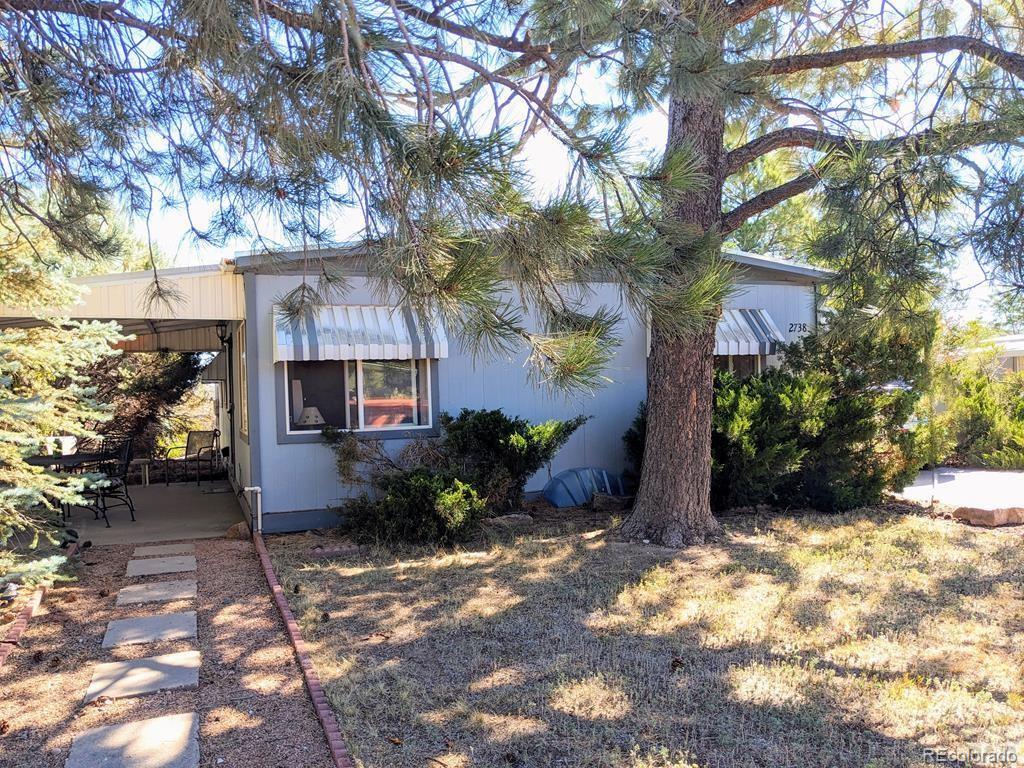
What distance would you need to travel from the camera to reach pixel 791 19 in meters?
7.92

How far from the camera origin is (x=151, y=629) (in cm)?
543

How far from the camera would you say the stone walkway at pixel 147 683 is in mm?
3566

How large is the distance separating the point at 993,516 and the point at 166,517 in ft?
32.9

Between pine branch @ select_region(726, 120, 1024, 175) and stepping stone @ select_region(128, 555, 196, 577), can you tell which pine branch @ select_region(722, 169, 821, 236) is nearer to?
pine branch @ select_region(726, 120, 1024, 175)

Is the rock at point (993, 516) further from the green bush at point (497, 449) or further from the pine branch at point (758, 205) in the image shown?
the green bush at point (497, 449)

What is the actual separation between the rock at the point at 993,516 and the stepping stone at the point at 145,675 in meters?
8.21

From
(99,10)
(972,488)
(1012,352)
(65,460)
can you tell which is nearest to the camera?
(99,10)

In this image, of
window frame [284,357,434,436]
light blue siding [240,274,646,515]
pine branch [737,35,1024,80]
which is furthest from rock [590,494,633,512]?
pine branch [737,35,1024,80]

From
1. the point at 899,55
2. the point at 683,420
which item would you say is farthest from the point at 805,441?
the point at 899,55

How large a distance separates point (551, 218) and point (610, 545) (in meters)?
4.85

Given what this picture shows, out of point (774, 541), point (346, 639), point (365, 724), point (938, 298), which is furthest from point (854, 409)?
point (365, 724)

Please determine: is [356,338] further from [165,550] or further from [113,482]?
[113,482]

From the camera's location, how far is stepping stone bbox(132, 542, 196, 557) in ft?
25.7

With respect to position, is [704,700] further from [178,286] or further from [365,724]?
[178,286]
